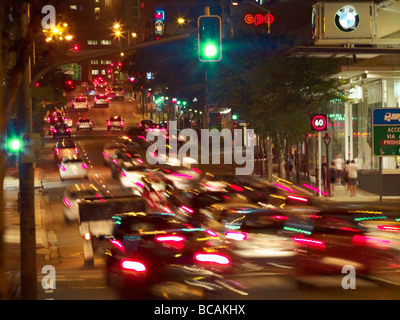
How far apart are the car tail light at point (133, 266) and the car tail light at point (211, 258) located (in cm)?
97

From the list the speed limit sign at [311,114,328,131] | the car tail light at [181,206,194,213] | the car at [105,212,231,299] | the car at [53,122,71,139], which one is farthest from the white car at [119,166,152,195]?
the car at [53,122,71,139]

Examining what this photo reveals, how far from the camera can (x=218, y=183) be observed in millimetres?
26141

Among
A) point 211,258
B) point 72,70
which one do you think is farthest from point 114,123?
point 211,258

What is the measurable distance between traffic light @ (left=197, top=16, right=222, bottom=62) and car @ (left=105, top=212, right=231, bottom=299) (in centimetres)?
383

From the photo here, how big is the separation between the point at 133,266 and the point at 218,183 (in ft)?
45.1

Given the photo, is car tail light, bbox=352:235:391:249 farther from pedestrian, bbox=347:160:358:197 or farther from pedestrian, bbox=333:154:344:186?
pedestrian, bbox=333:154:344:186

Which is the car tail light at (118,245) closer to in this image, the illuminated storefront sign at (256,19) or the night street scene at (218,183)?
the night street scene at (218,183)

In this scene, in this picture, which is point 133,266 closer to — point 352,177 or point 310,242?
point 310,242

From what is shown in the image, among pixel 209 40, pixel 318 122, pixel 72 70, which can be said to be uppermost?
pixel 72 70

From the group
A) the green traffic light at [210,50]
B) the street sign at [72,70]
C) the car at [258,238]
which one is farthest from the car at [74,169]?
the green traffic light at [210,50]

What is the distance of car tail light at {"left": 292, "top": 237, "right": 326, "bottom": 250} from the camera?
14273 millimetres
